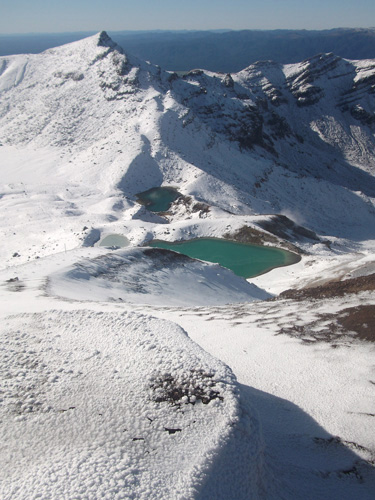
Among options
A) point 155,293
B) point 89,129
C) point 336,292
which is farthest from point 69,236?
point 89,129

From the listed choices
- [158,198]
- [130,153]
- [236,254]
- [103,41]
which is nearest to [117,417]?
→ [236,254]

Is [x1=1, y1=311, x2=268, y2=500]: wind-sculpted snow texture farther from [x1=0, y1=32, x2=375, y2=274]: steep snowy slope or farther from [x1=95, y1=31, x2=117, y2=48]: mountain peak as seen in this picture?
[x1=95, y1=31, x2=117, y2=48]: mountain peak

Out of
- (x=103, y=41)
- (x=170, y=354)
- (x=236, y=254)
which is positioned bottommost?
(x=236, y=254)

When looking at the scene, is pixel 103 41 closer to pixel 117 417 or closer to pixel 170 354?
pixel 170 354

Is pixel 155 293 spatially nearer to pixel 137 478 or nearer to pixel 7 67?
pixel 137 478

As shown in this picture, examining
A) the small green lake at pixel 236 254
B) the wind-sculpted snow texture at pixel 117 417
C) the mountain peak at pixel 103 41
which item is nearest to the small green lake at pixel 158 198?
the small green lake at pixel 236 254

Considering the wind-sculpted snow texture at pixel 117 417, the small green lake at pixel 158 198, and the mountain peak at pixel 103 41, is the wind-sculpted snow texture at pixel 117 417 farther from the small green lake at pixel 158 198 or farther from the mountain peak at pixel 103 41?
the mountain peak at pixel 103 41
